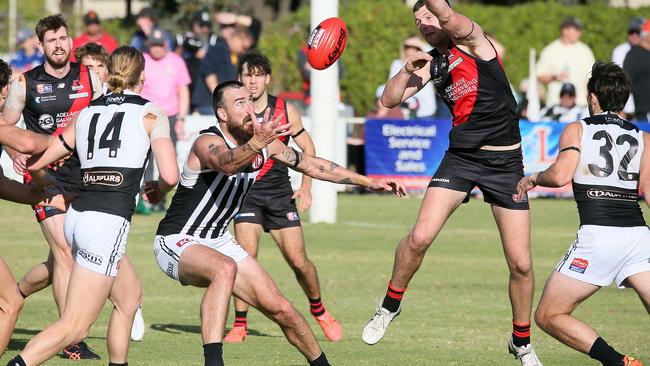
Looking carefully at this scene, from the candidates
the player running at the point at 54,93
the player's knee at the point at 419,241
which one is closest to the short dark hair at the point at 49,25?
the player running at the point at 54,93

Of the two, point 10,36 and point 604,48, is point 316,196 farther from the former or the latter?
point 10,36

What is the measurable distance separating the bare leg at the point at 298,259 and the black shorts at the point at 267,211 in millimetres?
69

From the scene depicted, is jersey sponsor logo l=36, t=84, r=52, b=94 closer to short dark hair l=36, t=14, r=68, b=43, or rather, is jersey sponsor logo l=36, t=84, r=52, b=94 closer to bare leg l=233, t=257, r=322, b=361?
short dark hair l=36, t=14, r=68, b=43

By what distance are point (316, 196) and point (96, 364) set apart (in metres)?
8.74

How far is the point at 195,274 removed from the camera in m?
7.93

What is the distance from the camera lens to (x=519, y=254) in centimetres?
898

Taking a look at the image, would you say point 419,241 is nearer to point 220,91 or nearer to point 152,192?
point 220,91

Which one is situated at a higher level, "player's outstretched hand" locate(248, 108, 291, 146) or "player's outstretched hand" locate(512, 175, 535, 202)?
"player's outstretched hand" locate(248, 108, 291, 146)

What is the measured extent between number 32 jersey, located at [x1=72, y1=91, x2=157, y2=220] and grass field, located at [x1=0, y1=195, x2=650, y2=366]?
6.01 ft

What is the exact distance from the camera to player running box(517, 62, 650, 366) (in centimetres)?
797

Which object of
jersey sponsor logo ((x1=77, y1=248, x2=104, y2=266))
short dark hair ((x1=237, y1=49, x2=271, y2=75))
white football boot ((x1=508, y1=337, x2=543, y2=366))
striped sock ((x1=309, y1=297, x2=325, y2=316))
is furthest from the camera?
striped sock ((x1=309, y1=297, x2=325, y2=316))

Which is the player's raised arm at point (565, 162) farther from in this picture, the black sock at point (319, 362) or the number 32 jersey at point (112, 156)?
the number 32 jersey at point (112, 156)

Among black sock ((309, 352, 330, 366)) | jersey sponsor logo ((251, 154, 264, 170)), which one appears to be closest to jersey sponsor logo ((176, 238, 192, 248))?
Result: jersey sponsor logo ((251, 154, 264, 170))

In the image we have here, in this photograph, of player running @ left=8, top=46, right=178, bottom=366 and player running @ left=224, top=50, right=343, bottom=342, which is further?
player running @ left=224, top=50, right=343, bottom=342
